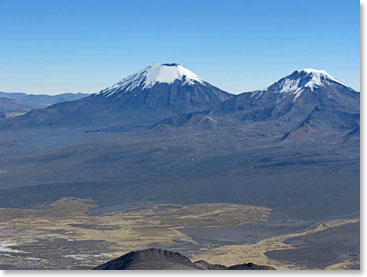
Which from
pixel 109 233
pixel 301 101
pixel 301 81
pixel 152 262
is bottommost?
pixel 109 233

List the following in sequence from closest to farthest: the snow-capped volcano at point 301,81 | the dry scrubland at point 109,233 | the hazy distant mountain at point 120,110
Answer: the dry scrubland at point 109,233, the snow-capped volcano at point 301,81, the hazy distant mountain at point 120,110

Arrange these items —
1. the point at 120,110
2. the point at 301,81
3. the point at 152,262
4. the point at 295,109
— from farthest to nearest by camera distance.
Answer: the point at 120,110, the point at 301,81, the point at 295,109, the point at 152,262

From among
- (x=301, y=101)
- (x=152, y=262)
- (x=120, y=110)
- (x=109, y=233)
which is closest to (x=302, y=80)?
(x=301, y=101)

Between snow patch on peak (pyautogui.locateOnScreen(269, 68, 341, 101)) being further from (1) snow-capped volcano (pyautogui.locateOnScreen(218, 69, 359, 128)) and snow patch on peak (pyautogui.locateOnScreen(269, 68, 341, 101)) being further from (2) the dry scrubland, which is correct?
(2) the dry scrubland

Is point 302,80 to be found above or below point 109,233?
above

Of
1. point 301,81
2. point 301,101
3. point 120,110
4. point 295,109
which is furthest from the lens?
point 120,110

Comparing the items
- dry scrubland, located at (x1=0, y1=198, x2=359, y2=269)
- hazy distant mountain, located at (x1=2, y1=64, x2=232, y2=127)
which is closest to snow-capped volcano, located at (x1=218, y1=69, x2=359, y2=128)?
hazy distant mountain, located at (x1=2, y1=64, x2=232, y2=127)

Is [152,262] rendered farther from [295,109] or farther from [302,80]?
[302,80]

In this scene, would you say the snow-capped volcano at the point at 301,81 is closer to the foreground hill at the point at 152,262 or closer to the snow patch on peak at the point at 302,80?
the snow patch on peak at the point at 302,80

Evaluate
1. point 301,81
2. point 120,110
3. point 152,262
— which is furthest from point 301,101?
point 152,262

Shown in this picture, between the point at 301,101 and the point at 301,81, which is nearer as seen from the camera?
the point at 301,101

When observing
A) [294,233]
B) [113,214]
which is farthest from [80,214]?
[294,233]

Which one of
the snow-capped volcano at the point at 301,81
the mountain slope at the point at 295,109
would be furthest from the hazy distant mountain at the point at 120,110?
the snow-capped volcano at the point at 301,81
